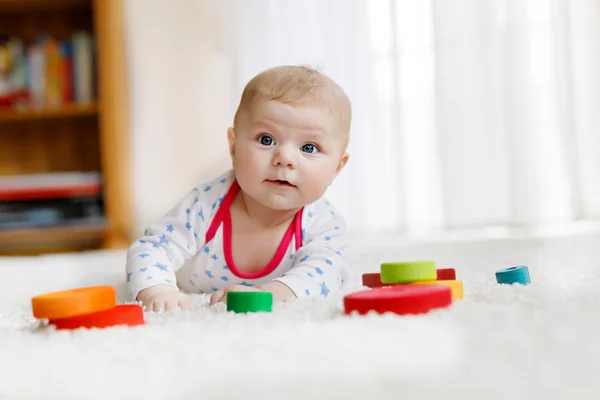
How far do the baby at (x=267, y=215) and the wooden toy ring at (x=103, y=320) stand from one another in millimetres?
187

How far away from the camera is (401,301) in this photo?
581 millimetres

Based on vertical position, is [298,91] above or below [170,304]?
above

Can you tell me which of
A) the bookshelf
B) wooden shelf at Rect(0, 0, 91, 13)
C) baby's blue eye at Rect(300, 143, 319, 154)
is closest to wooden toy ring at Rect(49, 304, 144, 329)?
baby's blue eye at Rect(300, 143, 319, 154)

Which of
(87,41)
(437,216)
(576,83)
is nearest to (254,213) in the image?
(437,216)

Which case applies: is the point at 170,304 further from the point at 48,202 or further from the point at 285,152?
the point at 48,202

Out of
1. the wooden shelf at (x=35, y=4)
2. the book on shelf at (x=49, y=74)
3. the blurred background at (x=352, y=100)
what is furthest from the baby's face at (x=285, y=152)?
the wooden shelf at (x=35, y=4)

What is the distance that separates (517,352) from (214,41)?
2.49 m

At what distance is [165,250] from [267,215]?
6.4 inches

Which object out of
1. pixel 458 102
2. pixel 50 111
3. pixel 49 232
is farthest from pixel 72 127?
pixel 458 102

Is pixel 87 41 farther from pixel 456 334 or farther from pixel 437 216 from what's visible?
pixel 456 334

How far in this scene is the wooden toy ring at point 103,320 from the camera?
25.1 inches

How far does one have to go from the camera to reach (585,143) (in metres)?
2.36

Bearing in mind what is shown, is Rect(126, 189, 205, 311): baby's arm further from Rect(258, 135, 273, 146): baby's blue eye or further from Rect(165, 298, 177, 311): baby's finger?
Rect(258, 135, 273, 146): baby's blue eye

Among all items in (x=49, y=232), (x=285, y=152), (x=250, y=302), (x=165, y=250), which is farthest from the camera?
(x=49, y=232)
